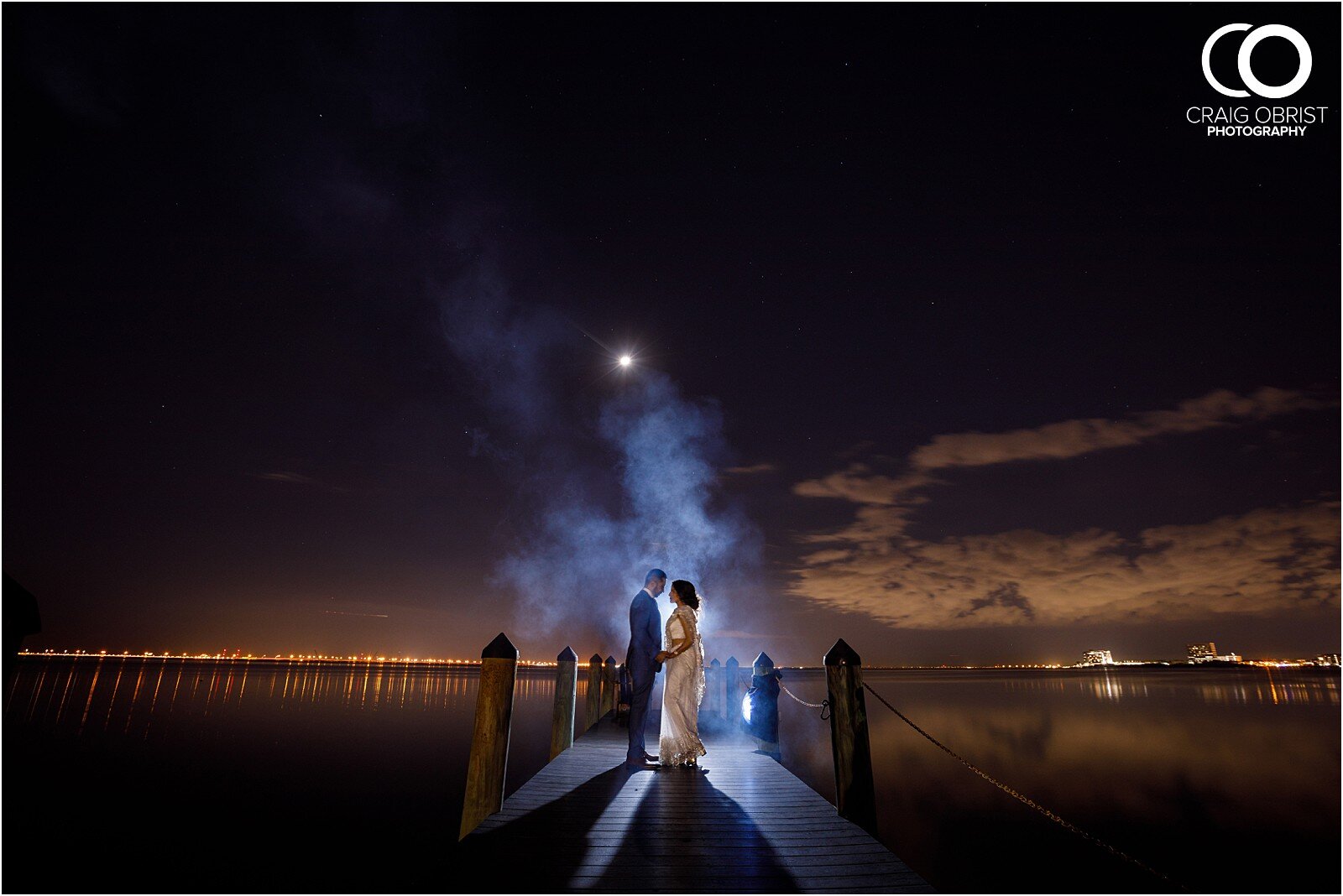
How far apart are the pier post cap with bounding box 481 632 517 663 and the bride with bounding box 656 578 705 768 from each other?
8.02 feet

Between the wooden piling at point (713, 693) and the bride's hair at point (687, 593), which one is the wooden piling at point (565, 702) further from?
the wooden piling at point (713, 693)

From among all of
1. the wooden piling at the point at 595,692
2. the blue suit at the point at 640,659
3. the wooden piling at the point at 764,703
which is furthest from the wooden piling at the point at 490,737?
the wooden piling at the point at 595,692

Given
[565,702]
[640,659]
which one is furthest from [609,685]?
[640,659]

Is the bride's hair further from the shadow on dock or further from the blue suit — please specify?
the shadow on dock

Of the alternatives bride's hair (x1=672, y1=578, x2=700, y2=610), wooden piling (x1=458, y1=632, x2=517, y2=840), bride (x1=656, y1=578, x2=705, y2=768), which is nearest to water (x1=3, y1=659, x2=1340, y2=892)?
wooden piling (x1=458, y1=632, x2=517, y2=840)

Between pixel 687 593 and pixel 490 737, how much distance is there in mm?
3184

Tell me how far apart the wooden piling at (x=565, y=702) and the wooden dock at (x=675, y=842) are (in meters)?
2.83

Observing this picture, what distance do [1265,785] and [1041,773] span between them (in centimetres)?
569

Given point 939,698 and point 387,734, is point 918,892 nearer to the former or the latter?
point 387,734

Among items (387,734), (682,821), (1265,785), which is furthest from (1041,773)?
(387,734)

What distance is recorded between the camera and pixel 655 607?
29.6 feet

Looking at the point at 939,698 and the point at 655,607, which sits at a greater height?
the point at 655,607

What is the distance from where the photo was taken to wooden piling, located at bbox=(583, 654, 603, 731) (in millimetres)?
15523

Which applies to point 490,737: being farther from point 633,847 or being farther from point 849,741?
point 849,741
